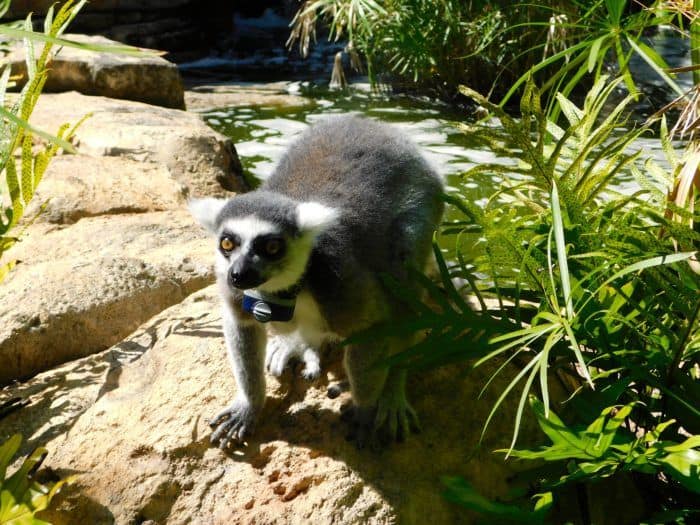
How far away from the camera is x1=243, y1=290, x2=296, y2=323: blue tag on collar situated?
111 inches

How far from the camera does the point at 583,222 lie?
2.54 meters

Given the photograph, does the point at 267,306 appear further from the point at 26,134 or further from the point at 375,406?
the point at 26,134

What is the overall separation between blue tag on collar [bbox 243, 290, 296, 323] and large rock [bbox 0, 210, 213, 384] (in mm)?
1209

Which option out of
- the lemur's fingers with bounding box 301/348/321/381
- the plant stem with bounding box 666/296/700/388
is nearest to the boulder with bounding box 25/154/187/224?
the lemur's fingers with bounding box 301/348/321/381

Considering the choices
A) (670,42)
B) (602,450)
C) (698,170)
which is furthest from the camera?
(670,42)

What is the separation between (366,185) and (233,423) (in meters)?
1.30

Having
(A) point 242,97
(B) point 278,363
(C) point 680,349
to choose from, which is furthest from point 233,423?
(A) point 242,97

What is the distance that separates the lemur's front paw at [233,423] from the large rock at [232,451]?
0.16 ft

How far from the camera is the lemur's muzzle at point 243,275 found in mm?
2707

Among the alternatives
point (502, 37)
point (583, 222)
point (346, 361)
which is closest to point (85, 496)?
point (346, 361)

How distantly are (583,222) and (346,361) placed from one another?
1121 mm

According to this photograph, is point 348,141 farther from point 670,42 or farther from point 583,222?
point 670,42

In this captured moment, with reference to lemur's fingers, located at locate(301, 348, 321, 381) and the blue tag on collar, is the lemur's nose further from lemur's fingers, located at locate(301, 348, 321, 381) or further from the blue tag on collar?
lemur's fingers, located at locate(301, 348, 321, 381)

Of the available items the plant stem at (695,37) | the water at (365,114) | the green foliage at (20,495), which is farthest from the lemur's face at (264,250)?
the water at (365,114)
